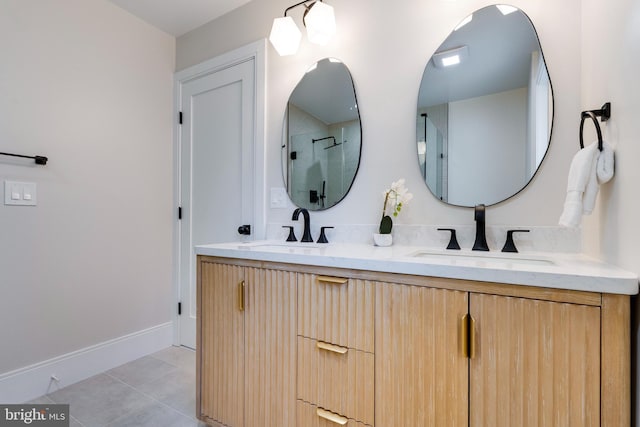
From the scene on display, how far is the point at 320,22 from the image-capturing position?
5.53 ft

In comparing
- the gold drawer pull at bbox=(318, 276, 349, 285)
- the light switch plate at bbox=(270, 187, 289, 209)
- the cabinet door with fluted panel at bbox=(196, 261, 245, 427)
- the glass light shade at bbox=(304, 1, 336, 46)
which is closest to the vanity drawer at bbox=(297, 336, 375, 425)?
the gold drawer pull at bbox=(318, 276, 349, 285)

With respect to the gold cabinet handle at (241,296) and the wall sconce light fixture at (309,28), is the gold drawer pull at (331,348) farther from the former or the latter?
the wall sconce light fixture at (309,28)

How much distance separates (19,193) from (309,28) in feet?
6.23

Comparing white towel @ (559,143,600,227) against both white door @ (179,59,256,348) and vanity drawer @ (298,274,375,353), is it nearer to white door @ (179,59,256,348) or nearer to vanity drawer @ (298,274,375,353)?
vanity drawer @ (298,274,375,353)

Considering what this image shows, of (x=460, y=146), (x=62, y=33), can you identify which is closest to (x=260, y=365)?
(x=460, y=146)

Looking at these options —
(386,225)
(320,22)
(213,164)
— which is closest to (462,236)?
(386,225)

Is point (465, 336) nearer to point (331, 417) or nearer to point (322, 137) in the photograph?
Result: point (331, 417)

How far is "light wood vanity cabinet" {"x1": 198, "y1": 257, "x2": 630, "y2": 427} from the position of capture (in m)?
0.76

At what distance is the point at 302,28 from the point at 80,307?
7.56 feet

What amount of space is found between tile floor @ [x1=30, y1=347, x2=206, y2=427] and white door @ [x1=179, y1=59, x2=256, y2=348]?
1.31ft

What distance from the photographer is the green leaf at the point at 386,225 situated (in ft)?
4.99

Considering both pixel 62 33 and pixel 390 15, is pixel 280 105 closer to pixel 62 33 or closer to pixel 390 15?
pixel 390 15

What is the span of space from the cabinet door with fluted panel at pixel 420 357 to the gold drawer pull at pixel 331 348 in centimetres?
13

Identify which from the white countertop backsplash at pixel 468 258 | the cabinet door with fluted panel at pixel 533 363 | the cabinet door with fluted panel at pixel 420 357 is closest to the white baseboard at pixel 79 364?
the white countertop backsplash at pixel 468 258
